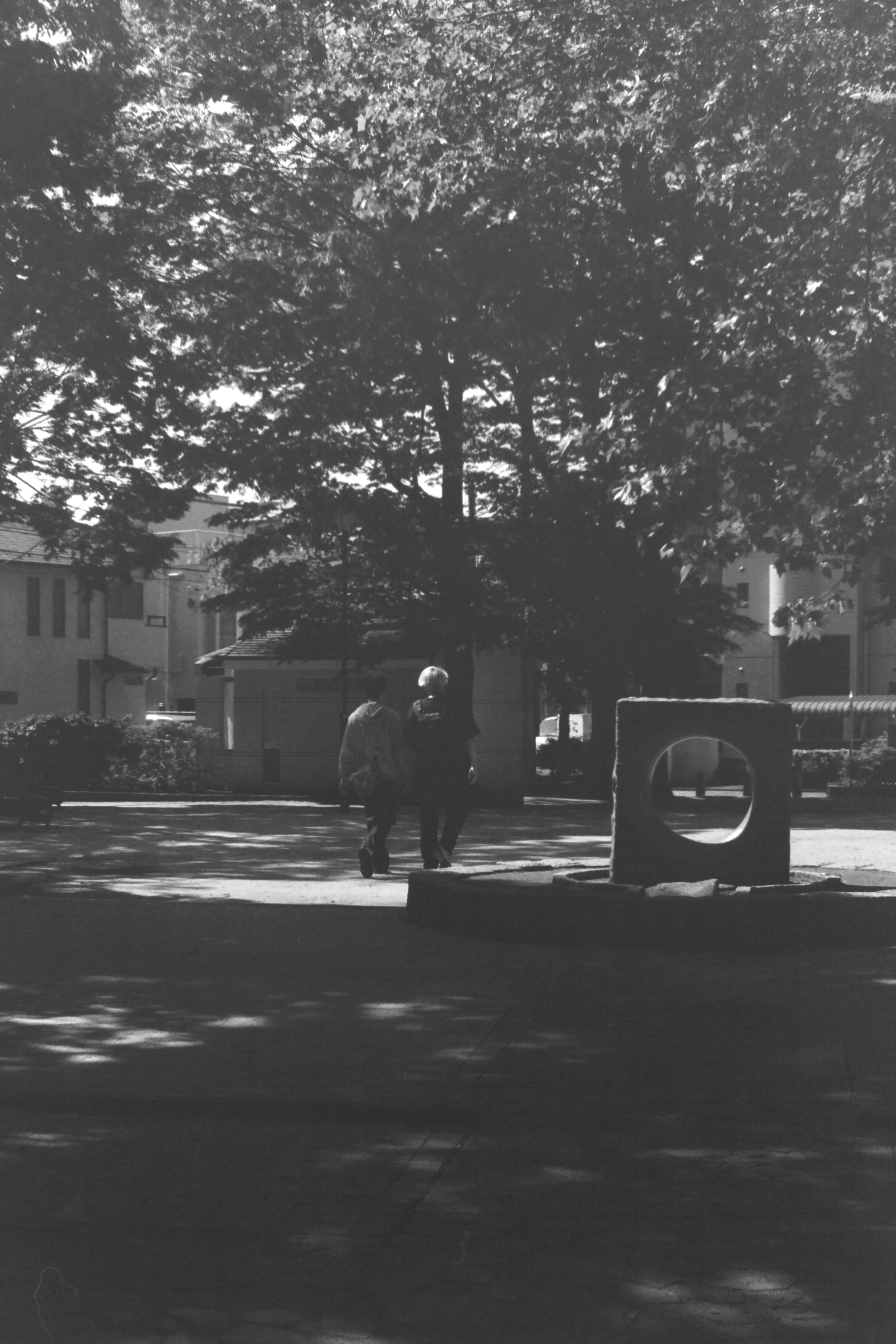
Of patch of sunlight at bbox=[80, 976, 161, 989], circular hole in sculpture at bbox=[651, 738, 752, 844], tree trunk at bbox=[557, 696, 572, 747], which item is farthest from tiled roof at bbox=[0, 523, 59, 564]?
patch of sunlight at bbox=[80, 976, 161, 989]

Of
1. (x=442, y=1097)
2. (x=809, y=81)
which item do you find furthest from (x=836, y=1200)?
(x=809, y=81)

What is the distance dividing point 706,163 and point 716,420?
7.06ft

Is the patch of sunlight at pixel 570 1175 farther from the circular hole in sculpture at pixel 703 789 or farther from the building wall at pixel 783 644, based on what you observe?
the building wall at pixel 783 644

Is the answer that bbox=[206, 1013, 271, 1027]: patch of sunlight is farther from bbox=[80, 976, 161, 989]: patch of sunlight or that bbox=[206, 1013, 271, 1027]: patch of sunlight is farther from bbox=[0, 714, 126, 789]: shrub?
bbox=[0, 714, 126, 789]: shrub

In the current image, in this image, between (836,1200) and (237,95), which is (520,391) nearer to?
(237,95)

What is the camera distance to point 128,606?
210ft

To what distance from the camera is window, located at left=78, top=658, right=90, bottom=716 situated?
61.2m

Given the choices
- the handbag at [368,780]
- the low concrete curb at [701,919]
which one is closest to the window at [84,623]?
the handbag at [368,780]

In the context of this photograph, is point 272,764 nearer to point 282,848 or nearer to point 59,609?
point 282,848

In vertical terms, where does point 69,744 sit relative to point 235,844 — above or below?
above

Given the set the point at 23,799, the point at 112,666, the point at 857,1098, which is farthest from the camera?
the point at 112,666

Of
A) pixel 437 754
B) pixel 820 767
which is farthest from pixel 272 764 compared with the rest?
pixel 437 754

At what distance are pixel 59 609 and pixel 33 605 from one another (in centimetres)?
113

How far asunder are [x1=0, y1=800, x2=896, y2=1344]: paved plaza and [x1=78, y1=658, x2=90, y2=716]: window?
5090 cm
